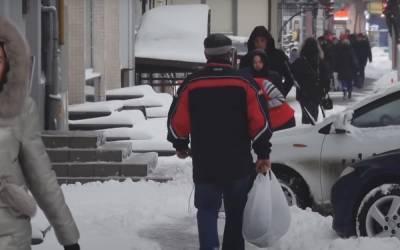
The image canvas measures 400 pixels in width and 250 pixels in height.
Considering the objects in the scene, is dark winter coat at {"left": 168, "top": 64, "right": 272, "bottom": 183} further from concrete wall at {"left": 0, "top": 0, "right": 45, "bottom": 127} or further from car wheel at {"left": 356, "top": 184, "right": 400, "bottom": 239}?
concrete wall at {"left": 0, "top": 0, "right": 45, "bottom": 127}

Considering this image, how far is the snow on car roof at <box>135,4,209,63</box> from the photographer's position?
Answer: 21594mm

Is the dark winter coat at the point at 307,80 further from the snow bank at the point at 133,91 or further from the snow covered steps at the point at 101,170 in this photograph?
the snow covered steps at the point at 101,170

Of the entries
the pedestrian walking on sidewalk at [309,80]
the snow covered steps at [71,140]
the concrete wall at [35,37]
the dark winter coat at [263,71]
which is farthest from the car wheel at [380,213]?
the pedestrian walking on sidewalk at [309,80]

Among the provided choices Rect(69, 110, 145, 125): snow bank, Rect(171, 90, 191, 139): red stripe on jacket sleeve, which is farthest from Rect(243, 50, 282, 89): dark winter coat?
Rect(69, 110, 145, 125): snow bank

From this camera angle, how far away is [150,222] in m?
9.87

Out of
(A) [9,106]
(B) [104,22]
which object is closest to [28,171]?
(A) [9,106]

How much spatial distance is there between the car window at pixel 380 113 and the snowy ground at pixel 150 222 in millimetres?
958

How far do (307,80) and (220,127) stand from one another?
8911 millimetres

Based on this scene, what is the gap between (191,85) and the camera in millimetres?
7051

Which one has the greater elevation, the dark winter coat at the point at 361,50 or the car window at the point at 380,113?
the car window at the point at 380,113

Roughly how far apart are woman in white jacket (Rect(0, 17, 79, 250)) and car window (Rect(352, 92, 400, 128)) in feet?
18.5

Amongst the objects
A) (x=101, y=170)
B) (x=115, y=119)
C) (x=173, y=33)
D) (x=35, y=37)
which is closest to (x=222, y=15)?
(x=173, y=33)

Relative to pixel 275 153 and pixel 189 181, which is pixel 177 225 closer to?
pixel 275 153

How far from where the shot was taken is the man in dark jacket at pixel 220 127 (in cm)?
697
